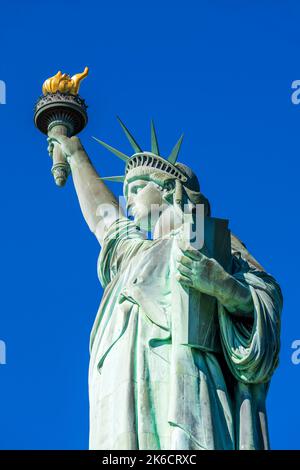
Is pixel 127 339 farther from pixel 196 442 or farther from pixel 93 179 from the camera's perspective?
pixel 93 179

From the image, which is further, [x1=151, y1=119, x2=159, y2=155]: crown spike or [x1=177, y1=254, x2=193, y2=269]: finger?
[x1=151, y1=119, x2=159, y2=155]: crown spike

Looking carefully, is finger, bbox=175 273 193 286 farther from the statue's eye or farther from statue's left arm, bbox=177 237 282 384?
the statue's eye

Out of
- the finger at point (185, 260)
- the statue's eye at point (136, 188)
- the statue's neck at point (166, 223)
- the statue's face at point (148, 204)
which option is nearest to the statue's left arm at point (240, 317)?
the finger at point (185, 260)

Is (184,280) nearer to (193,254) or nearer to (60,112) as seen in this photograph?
(193,254)

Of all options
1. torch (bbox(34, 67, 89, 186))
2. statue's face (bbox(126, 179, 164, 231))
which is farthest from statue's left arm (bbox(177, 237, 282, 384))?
torch (bbox(34, 67, 89, 186))

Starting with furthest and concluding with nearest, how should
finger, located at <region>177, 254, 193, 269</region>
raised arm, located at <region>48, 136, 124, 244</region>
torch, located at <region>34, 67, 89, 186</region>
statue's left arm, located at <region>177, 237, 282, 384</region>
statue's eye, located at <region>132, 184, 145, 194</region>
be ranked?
torch, located at <region>34, 67, 89, 186</region> → raised arm, located at <region>48, 136, 124, 244</region> → statue's eye, located at <region>132, 184, 145, 194</region> → finger, located at <region>177, 254, 193, 269</region> → statue's left arm, located at <region>177, 237, 282, 384</region>

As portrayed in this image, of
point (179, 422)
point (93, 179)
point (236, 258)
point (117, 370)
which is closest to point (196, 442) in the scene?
point (179, 422)
